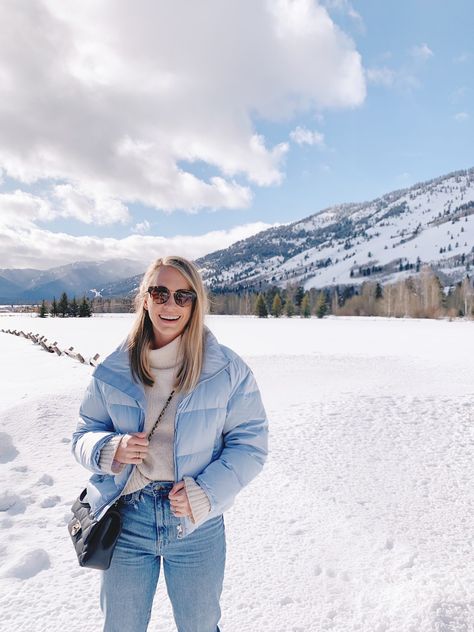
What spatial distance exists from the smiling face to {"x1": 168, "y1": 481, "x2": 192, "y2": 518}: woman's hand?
74cm

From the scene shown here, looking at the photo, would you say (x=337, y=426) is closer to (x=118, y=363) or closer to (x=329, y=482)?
(x=329, y=482)

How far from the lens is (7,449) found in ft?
18.3

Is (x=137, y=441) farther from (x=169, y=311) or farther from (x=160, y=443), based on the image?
(x=169, y=311)

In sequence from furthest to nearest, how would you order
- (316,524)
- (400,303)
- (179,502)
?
(400,303) → (316,524) → (179,502)

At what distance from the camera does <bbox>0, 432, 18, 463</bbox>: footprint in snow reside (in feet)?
17.6

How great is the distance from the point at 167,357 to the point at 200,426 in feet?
1.33

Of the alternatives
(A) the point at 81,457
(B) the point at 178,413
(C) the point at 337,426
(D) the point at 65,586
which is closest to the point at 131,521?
(A) the point at 81,457

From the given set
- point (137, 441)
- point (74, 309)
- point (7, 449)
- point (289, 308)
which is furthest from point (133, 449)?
point (289, 308)

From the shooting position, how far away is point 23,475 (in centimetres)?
487

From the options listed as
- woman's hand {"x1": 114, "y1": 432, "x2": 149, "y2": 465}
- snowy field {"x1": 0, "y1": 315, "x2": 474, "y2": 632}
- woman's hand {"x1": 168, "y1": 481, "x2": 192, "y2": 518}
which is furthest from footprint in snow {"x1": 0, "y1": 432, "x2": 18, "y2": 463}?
woman's hand {"x1": 168, "y1": 481, "x2": 192, "y2": 518}

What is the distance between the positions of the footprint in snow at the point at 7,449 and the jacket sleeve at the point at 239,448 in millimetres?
4709

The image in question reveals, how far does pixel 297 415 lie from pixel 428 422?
2442 millimetres

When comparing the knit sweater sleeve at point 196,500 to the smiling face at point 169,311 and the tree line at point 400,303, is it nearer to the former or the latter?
the smiling face at point 169,311

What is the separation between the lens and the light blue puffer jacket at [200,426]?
1.87 metres
